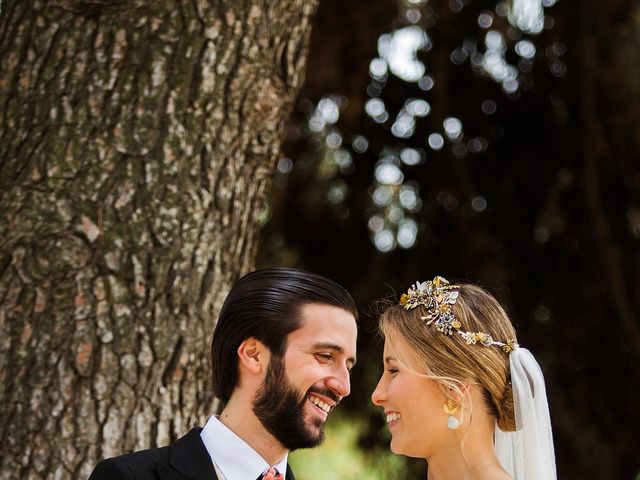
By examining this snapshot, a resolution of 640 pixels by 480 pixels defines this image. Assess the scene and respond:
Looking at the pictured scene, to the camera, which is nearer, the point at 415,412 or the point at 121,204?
the point at 415,412

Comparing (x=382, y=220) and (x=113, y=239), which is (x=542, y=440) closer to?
(x=113, y=239)

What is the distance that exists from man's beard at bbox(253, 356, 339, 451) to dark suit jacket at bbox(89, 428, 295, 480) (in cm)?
22

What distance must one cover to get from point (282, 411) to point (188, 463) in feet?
1.05

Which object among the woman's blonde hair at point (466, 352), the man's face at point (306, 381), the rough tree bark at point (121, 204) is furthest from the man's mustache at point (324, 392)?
the rough tree bark at point (121, 204)

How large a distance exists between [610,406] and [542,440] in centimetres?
344

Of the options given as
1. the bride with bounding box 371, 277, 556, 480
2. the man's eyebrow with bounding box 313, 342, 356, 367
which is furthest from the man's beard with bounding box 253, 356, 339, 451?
the bride with bounding box 371, 277, 556, 480

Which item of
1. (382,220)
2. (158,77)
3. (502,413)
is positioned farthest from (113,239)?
(382,220)

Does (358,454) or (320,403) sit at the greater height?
(320,403)

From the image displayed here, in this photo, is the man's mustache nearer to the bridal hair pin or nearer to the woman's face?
the woman's face

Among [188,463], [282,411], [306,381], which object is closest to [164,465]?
[188,463]

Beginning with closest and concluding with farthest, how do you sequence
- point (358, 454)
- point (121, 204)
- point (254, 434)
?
point (254, 434), point (121, 204), point (358, 454)

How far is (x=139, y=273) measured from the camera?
12.5 feet

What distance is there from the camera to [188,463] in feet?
10.5

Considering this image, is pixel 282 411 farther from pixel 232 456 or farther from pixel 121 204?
pixel 121 204
